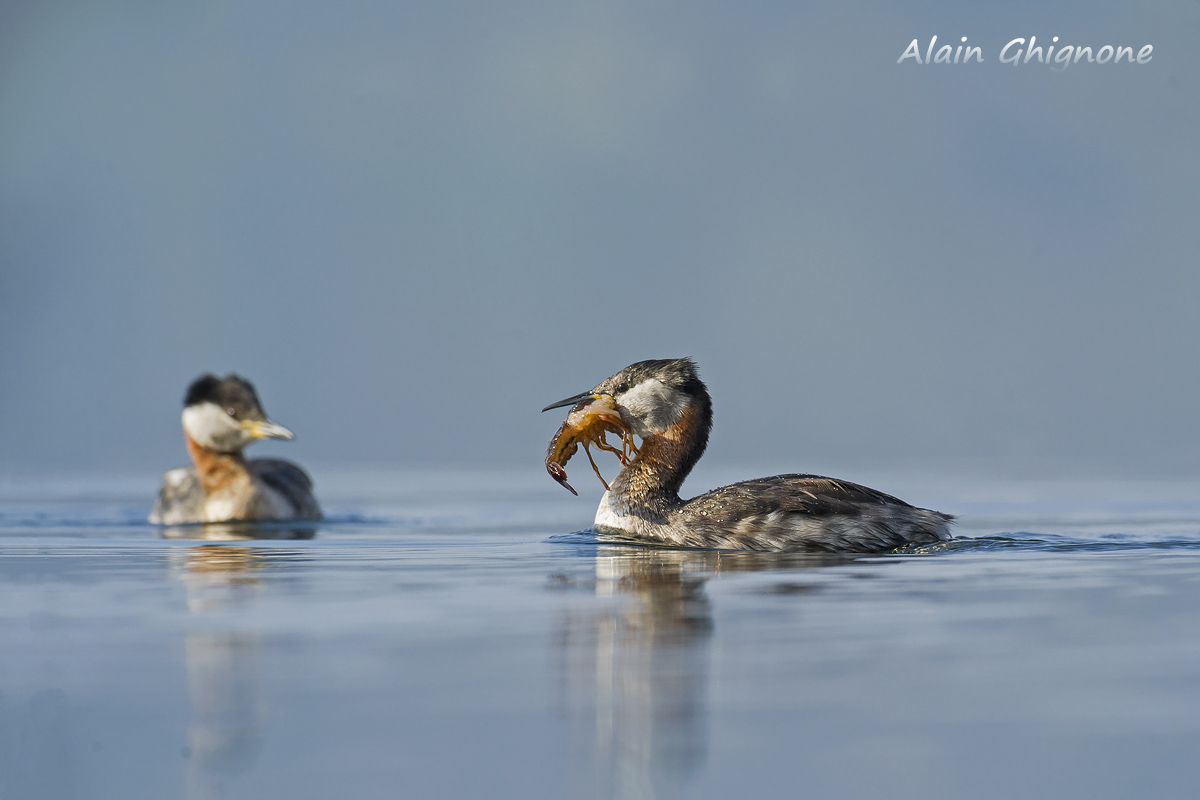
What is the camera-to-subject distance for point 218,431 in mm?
13430

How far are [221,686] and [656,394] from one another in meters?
5.64

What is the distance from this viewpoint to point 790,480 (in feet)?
29.3

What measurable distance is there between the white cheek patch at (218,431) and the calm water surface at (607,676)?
5079mm

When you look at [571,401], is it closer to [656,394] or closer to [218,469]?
[656,394]

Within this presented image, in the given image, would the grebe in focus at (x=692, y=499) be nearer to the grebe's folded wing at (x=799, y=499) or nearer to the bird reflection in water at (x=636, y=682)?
the grebe's folded wing at (x=799, y=499)

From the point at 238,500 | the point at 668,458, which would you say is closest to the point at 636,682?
the point at 668,458

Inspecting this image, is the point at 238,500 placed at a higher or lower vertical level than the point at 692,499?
higher

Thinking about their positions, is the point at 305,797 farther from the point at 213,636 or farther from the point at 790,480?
the point at 790,480

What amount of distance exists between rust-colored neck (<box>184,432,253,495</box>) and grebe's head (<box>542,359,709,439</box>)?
15.6 feet

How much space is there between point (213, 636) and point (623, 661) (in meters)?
1.66

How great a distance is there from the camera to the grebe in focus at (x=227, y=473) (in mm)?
12953

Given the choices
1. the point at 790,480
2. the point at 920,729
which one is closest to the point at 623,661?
the point at 920,729

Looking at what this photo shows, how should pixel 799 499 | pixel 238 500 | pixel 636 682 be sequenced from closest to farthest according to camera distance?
pixel 636 682 < pixel 799 499 < pixel 238 500

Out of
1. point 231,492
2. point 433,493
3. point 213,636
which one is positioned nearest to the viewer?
point 213,636
